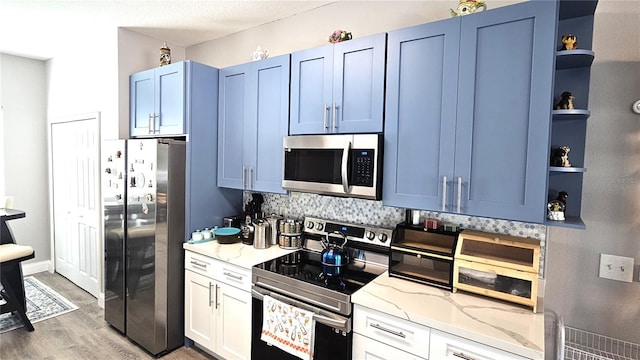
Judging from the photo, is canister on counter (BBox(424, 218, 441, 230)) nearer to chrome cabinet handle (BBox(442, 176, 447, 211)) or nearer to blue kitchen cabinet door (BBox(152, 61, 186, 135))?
chrome cabinet handle (BBox(442, 176, 447, 211))

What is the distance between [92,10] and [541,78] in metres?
3.25

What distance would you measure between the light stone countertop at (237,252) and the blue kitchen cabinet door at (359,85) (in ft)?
3.35

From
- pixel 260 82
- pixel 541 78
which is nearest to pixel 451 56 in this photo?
pixel 541 78

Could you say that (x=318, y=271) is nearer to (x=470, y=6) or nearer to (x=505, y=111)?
(x=505, y=111)

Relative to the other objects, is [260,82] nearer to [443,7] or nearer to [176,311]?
[443,7]

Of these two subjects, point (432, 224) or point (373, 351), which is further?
point (432, 224)

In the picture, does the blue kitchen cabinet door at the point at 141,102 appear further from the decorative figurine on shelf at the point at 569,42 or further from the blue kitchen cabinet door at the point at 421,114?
the decorative figurine on shelf at the point at 569,42

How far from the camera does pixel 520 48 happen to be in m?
1.58

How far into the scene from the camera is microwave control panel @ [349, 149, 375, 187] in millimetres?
1990

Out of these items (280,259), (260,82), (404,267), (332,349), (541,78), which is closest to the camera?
(541,78)

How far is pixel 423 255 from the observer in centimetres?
195

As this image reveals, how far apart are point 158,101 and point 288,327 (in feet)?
7.13

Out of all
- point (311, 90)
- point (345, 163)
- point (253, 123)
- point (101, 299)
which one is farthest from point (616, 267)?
point (101, 299)

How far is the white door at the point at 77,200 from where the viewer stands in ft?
12.3
